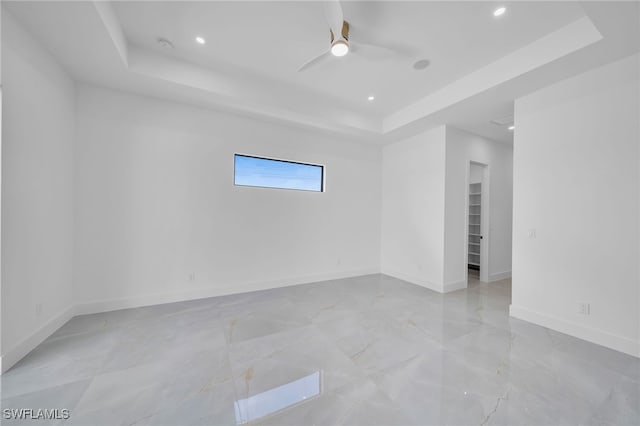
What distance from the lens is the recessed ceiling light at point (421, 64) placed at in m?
3.02

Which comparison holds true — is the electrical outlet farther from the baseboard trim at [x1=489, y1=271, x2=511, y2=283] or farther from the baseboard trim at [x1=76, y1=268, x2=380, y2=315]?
the baseboard trim at [x1=76, y1=268, x2=380, y2=315]

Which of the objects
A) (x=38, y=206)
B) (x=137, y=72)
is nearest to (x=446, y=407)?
Answer: (x=38, y=206)

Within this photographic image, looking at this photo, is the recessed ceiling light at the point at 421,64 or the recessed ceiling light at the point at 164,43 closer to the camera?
the recessed ceiling light at the point at 164,43

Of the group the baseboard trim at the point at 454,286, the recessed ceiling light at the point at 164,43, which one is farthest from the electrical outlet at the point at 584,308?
the recessed ceiling light at the point at 164,43

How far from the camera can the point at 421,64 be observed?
3.08m

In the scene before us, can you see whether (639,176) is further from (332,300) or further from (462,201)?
(332,300)

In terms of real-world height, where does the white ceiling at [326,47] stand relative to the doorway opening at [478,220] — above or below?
above

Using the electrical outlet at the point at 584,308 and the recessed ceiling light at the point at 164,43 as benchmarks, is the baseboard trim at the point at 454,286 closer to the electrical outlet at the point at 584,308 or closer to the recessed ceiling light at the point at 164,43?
the electrical outlet at the point at 584,308

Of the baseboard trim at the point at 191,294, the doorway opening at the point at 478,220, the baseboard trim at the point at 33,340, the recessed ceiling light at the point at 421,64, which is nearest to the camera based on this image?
the baseboard trim at the point at 33,340

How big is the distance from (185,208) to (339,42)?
2.96m

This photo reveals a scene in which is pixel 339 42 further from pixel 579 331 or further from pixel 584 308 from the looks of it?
pixel 579 331

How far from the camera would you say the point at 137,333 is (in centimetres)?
265

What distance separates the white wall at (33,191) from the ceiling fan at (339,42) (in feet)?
8.28

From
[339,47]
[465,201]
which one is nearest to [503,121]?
[465,201]
